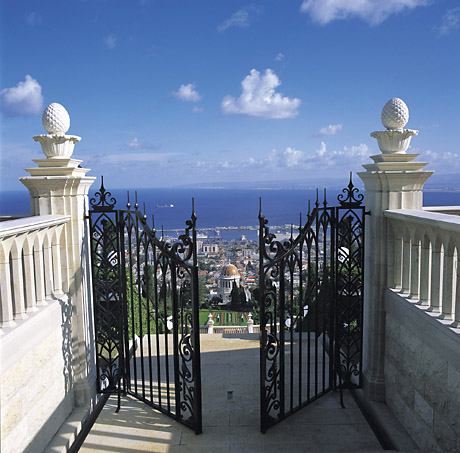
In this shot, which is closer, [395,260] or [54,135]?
[54,135]

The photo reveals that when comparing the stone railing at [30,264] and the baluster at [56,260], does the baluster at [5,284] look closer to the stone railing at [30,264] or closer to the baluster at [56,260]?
the stone railing at [30,264]

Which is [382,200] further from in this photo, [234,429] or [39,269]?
[39,269]

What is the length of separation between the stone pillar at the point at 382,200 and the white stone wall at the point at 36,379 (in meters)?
3.53

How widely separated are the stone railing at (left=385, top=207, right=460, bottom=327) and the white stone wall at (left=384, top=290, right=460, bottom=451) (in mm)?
132

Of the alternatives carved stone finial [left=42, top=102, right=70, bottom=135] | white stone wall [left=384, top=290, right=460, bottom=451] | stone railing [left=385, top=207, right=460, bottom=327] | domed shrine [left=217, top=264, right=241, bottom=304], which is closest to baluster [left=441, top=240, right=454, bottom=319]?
stone railing [left=385, top=207, right=460, bottom=327]

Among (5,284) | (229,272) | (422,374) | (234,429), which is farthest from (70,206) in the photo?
(229,272)

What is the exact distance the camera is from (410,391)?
4.20m

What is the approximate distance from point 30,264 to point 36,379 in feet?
3.50

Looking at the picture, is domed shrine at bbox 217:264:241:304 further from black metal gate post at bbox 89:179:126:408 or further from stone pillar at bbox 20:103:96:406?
stone pillar at bbox 20:103:96:406

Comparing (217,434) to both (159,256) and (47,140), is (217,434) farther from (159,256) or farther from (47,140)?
(47,140)

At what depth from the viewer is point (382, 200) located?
→ 15.5 ft

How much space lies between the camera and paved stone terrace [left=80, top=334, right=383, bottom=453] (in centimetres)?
430

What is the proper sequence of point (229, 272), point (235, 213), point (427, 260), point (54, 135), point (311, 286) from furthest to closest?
1. point (235, 213)
2. point (229, 272)
3. point (311, 286)
4. point (54, 135)
5. point (427, 260)

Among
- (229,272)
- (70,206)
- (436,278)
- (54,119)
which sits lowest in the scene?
(229,272)
